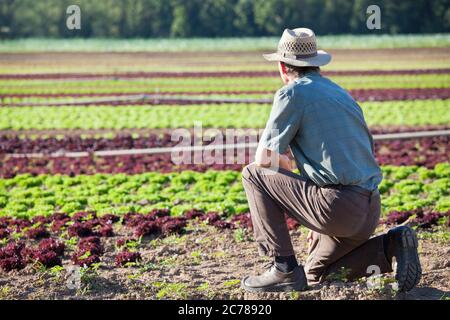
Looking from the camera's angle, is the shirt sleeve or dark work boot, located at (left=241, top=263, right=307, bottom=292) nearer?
the shirt sleeve

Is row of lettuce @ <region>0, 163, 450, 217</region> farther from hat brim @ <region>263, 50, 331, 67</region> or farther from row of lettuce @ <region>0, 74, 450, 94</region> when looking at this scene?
row of lettuce @ <region>0, 74, 450, 94</region>

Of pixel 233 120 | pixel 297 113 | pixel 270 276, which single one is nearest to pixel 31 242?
pixel 270 276

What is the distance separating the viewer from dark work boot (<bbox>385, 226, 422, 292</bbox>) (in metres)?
5.27

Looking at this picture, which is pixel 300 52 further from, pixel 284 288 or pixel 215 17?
pixel 215 17

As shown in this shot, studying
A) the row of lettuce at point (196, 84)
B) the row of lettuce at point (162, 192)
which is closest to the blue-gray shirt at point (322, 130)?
the row of lettuce at point (162, 192)

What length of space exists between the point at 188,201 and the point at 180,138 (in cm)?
659

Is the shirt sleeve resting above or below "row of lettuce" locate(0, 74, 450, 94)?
above

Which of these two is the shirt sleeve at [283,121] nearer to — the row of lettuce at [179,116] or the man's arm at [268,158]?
the man's arm at [268,158]

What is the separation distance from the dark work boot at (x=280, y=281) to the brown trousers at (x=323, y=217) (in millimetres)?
133

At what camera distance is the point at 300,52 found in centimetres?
533

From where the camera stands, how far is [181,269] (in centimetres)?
650

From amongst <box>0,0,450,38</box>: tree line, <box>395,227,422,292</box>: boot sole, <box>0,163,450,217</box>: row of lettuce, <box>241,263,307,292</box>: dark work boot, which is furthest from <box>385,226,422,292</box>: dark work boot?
<box>0,0,450,38</box>: tree line

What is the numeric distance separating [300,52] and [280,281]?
150cm

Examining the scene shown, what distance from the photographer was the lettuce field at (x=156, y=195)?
6.06 m
